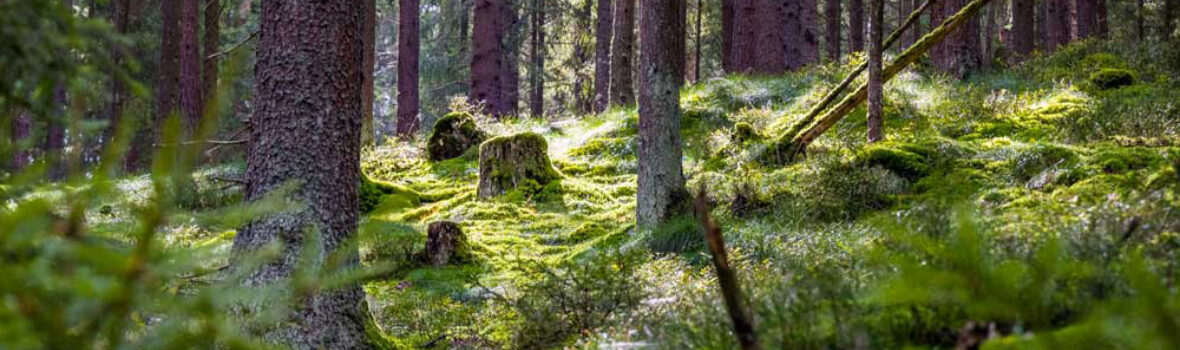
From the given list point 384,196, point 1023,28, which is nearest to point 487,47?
point 384,196

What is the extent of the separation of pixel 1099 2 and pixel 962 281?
25.0 m

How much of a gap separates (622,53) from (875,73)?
9.27 meters

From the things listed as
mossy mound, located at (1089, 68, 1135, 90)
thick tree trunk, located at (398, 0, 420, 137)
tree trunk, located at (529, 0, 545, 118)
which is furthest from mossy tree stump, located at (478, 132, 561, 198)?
tree trunk, located at (529, 0, 545, 118)

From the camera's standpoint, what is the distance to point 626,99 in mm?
18234

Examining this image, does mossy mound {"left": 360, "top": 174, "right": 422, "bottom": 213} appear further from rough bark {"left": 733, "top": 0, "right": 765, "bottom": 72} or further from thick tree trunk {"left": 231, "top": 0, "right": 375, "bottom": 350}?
rough bark {"left": 733, "top": 0, "right": 765, "bottom": 72}

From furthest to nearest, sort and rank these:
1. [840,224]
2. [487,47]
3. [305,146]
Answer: [487,47] < [840,224] < [305,146]

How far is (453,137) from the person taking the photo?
1478 centimetres

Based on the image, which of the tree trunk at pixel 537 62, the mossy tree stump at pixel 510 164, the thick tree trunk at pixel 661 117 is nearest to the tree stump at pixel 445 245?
the thick tree trunk at pixel 661 117

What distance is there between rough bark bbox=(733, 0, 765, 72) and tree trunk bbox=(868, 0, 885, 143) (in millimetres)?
Result: 8736

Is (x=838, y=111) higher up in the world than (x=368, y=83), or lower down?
lower down

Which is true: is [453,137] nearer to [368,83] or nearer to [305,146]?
[368,83]

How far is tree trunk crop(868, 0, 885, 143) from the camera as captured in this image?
8.59 meters

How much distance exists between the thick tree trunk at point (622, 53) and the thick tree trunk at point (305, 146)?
11.9m

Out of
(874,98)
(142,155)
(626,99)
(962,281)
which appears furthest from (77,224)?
(142,155)
